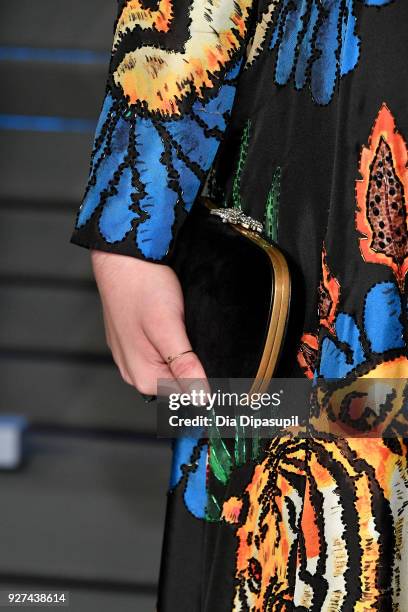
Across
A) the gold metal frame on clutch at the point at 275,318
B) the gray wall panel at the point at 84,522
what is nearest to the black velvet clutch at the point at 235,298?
the gold metal frame on clutch at the point at 275,318

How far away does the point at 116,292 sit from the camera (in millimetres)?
562

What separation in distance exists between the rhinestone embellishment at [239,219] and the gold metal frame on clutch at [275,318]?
35 millimetres

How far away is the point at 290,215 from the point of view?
53 cm

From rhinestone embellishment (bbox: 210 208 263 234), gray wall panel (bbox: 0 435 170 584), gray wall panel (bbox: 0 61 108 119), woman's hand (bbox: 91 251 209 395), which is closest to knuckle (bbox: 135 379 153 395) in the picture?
woman's hand (bbox: 91 251 209 395)

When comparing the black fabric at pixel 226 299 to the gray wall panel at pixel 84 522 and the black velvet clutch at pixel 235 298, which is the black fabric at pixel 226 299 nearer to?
the black velvet clutch at pixel 235 298

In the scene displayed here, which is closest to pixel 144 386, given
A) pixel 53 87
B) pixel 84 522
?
pixel 84 522

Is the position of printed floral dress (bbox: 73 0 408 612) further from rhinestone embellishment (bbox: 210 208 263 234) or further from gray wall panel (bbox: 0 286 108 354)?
gray wall panel (bbox: 0 286 108 354)

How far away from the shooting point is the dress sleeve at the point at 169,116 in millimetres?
561

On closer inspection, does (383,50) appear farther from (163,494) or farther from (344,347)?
(163,494)

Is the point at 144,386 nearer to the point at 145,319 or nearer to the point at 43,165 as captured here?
the point at 145,319

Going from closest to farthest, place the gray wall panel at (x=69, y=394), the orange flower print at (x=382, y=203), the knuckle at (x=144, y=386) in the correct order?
the orange flower print at (x=382, y=203), the knuckle at (x=144, y=386), the gray wall panel at (x=69, y=394)

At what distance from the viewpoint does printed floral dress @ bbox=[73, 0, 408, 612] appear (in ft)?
1.47

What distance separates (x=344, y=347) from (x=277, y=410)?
0.10 m

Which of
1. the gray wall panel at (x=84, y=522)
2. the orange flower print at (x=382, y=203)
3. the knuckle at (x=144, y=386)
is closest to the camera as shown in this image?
the orange flower print at (x=382, y=203)
